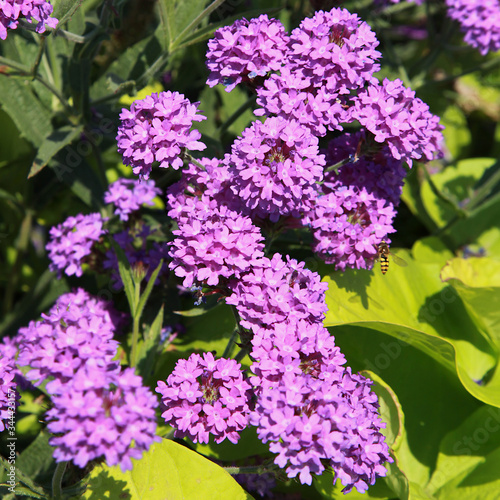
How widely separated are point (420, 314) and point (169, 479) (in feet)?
3.24

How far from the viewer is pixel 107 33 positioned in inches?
68.2

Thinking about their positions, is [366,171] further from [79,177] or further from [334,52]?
[79,177]

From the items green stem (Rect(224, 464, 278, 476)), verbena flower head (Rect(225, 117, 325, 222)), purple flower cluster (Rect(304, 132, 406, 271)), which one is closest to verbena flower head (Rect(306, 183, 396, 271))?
purple flower cluster (Rect(304, 132, 406, 271))

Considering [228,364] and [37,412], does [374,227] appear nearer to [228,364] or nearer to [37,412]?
[228,364]

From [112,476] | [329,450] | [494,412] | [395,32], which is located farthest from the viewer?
[395,32]

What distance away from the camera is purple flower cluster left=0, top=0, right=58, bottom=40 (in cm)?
129

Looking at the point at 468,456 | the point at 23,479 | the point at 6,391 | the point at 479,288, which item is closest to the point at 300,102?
the point at 479,288

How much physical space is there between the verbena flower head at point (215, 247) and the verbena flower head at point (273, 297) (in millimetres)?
35

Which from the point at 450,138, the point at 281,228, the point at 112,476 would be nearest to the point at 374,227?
the point at 281,228

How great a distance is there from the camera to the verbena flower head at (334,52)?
1.39m

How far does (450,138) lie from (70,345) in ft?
8.63

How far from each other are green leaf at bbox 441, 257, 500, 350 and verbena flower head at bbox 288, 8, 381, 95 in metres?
0.72

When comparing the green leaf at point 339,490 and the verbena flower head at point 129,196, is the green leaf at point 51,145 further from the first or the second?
the green leaf at point 339,490

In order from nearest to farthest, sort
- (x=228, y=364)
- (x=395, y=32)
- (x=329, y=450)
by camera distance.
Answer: (x=329, y=450) → (x=228, y=364) → (x=395, y=32)
